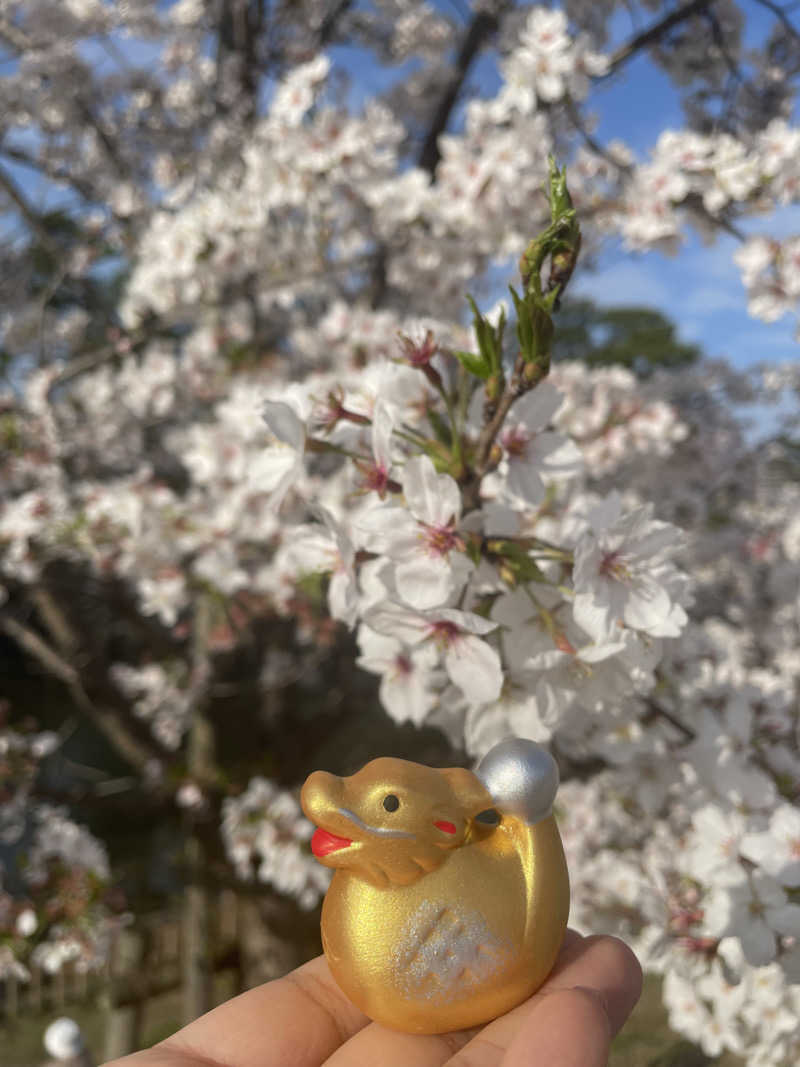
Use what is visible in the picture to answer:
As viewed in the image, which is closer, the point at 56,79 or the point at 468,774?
the point at 468,774

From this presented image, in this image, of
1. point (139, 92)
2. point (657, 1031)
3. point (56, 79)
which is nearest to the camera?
point (657, 1031)

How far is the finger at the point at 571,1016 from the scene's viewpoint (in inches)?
31.0

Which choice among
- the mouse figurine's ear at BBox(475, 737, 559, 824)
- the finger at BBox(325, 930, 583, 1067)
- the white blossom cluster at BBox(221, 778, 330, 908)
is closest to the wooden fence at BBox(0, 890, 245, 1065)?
the white blossom cluster at BBox(221, 778, 330, 908)

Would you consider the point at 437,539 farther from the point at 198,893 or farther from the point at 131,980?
the point at 131,980

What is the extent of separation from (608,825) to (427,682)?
7.60 ft

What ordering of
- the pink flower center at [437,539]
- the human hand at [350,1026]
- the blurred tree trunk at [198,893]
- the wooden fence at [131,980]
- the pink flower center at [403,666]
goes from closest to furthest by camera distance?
the human hand at [350,1026] < the pink flower center at [437,539] < the pink flower center at [403,666] < the blurred tree trunk at [198,893] < the wooden fence at [131,980]

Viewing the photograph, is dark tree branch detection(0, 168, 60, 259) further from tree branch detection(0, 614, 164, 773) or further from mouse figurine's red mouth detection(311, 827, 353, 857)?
mouse figurine's red mouth detection(311, 827, 353, 857)

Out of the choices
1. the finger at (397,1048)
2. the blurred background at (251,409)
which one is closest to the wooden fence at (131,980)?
the blurred background at (251,409)

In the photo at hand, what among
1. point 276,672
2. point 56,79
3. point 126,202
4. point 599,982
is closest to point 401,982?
point 599,982

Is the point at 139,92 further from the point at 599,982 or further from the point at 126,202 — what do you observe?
the point at 599,982

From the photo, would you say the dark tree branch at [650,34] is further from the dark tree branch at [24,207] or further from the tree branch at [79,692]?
the tree branch at [79,692]

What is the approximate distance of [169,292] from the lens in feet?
11.6

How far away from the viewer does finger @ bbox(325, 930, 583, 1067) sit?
3.15 feet

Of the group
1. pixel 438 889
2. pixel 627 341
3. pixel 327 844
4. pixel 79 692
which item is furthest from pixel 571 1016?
pixel 627 341
